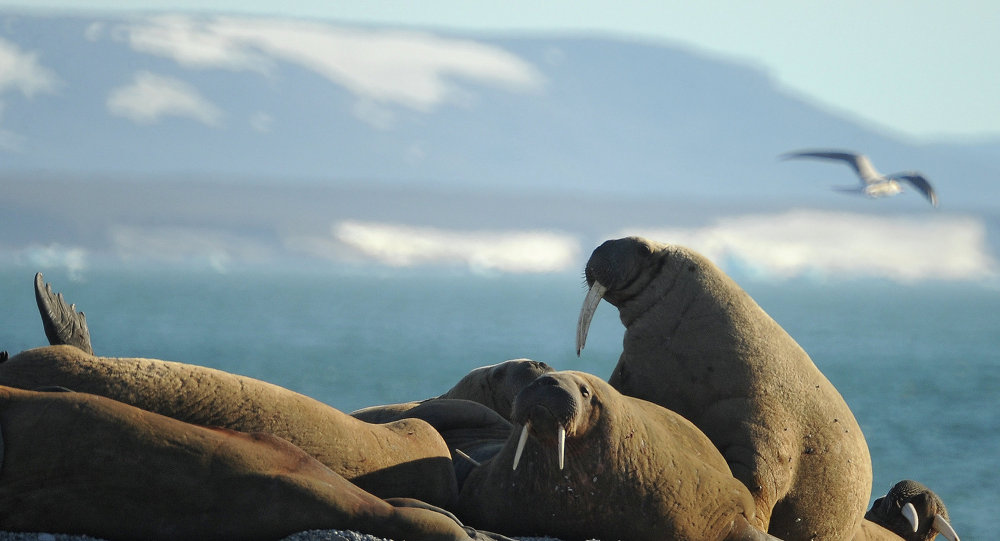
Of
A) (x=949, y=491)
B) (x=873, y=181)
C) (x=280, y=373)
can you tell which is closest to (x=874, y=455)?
(x=949, y=491)

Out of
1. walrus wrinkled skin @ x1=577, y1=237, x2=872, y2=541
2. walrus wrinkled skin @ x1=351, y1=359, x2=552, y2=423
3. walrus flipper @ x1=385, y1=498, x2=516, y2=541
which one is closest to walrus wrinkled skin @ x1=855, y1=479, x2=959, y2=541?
walrus wrinkled skin @ x1=577, y1=237, x2=872, y2=541

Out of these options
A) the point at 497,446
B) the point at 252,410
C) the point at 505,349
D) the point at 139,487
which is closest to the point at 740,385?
the point at 497,446

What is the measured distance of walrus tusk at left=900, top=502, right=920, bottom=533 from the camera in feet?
28.8

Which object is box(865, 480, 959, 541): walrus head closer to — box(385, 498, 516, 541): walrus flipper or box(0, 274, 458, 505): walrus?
box(0, 274, 458, 505): walrus

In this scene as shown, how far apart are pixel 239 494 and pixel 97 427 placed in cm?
62

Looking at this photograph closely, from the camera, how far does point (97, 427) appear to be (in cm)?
550

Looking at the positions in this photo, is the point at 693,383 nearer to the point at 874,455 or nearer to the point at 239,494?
the point at 239,494

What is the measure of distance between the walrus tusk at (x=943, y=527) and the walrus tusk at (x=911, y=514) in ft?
0.47

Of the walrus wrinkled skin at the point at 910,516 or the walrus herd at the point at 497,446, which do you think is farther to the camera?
the walrus wrinkled skin at the point at 910,516

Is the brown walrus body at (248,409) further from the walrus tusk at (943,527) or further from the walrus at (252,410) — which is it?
the walrus tusk at (943,527)

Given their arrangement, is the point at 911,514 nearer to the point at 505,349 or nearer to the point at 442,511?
the point at 442,511

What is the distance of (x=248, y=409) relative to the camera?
6.20 m

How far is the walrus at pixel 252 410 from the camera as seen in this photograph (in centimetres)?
604

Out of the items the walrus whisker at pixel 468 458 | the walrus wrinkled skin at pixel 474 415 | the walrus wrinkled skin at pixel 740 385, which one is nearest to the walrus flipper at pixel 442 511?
the walrus wrinkled skin at pixel 474 415
